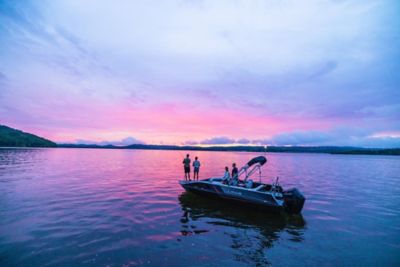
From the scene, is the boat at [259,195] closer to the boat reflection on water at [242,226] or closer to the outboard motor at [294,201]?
the outboard motor at [294,201]

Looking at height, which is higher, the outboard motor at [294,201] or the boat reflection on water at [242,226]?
the outboard motor at [294,201]

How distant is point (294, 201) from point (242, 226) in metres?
3.63

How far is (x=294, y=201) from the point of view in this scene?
11.6m

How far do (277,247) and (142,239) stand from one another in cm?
509

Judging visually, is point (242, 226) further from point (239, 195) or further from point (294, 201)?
point (294, 201)

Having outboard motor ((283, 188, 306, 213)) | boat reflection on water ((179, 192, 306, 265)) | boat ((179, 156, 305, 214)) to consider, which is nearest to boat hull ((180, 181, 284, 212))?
boat ((179, 156, 305, 214))

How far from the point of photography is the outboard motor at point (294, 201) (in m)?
11.5

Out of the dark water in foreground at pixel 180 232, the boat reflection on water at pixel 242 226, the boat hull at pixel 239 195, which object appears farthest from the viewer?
the boat hull at pixel 239 195

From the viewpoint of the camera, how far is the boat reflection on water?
770 cm

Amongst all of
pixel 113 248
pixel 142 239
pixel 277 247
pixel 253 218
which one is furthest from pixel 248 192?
pixel 113 248

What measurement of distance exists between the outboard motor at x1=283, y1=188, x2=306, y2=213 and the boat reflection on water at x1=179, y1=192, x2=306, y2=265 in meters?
0.45

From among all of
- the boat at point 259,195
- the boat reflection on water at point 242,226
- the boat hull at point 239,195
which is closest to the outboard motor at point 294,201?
the boat at point 259,195

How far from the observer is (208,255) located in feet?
23.4

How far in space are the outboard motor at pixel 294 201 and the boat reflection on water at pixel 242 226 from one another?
0.45m
